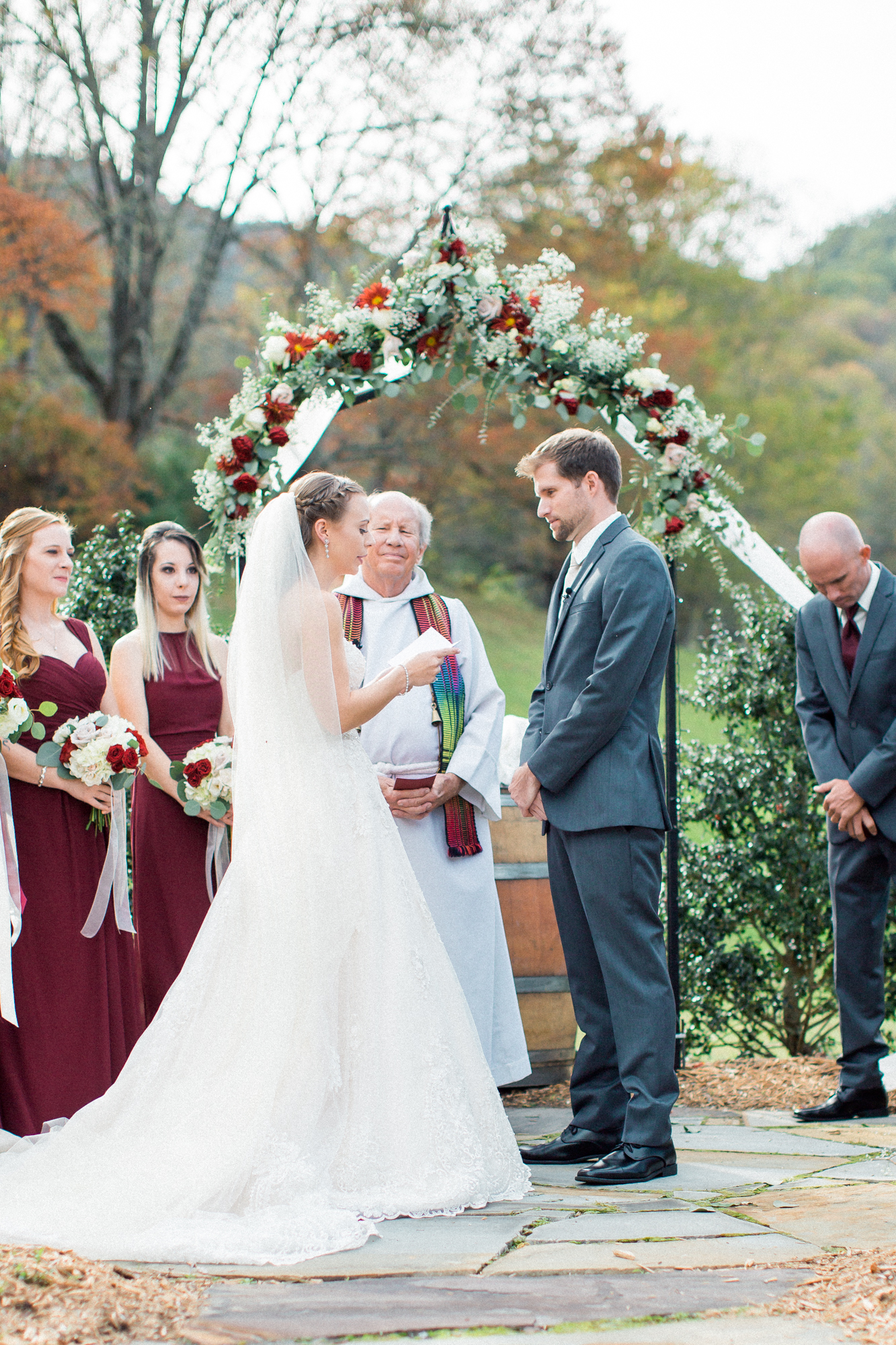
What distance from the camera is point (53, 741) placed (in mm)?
4047

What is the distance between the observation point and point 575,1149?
12.2 ft

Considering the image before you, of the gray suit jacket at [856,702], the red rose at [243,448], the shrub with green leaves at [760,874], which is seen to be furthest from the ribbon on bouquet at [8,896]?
the shrub with green leaves at [760,874]

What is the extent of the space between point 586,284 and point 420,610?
12.7 m

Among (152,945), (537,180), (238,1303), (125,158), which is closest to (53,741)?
(152,945)

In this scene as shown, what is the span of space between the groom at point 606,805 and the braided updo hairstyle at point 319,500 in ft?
1.77

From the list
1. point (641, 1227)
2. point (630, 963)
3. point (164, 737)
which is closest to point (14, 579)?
point (164, 737)

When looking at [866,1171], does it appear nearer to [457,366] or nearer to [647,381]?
[647,381]

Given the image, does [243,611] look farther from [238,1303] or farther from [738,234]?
[738,234]

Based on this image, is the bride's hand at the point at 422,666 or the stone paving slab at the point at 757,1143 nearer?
the bride's hand at the point at 422,666

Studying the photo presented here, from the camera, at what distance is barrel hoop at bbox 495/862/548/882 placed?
16.5 ft

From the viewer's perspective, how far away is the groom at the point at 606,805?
11.4ft

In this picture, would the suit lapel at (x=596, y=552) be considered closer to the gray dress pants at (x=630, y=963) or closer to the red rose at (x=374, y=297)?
the gray dress pants at (x=630, y=963)

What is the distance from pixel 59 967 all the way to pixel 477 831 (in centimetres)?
148

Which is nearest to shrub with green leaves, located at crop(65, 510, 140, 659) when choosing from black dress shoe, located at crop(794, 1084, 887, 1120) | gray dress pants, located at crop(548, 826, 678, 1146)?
gray dress pants, located at crop(548, 826, 678, 1146)
